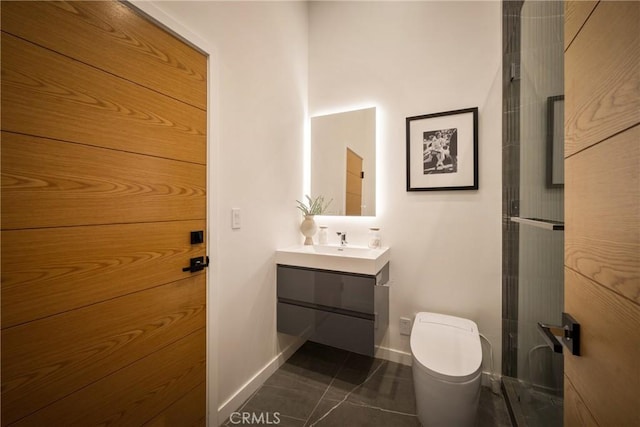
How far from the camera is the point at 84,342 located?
0.92 metres

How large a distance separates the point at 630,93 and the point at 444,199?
1.48 meters

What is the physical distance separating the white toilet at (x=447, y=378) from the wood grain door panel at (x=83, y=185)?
142 cm

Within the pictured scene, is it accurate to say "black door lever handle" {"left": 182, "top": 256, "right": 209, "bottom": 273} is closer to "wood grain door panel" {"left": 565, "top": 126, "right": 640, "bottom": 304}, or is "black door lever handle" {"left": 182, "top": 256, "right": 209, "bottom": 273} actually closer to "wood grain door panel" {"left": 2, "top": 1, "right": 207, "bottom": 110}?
"wood grain door panel" {"left": 2, "top": 1, "right": 207, "bottom": 110}

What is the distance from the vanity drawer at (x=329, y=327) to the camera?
167 cm

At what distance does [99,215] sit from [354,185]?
5.53 feet

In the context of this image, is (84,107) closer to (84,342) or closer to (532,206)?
(84,342)

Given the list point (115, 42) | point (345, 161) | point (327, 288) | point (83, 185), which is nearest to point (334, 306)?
point (327, 288)

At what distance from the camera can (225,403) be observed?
1.48 meters

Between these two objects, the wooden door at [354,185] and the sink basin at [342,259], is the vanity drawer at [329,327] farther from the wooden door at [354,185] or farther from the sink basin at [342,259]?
the wooden door at [354,185]

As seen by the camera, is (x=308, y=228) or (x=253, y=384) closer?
(x=253, y=384)

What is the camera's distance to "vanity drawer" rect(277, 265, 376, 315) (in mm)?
1678

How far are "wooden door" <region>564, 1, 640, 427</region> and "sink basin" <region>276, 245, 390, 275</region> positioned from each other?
1.03 meters

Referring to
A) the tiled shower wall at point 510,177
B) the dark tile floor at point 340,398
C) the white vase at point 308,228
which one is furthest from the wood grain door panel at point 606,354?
the white vase at point 308,228

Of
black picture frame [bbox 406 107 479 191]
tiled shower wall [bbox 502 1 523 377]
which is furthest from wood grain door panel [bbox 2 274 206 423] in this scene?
tiled shower wall [bbox 502 1 523 377]
